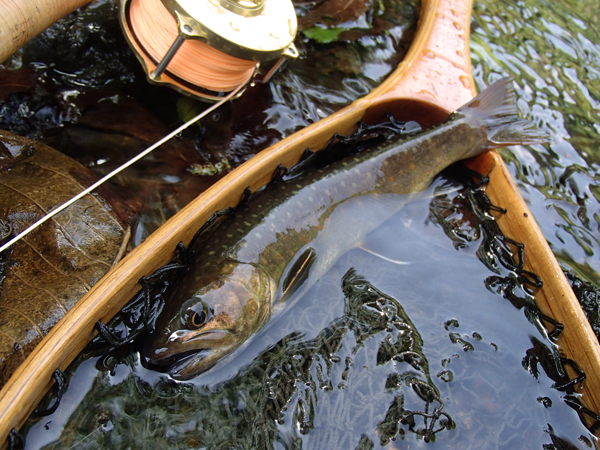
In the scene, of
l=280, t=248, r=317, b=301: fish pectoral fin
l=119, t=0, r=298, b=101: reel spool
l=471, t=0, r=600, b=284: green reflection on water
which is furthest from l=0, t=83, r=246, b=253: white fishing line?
l=471, t=0, r=600, b=284: green reflection on water

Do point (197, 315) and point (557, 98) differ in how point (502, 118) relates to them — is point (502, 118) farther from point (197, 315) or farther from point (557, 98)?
point (197, 315)

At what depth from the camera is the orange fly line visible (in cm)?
227

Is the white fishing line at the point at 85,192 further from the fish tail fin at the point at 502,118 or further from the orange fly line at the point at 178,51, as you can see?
the fish tail fin at the point at 502,118

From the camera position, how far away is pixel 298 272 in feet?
7.09

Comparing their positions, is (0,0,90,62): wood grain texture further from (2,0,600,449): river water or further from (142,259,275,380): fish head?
(142,259,275,380): fish head

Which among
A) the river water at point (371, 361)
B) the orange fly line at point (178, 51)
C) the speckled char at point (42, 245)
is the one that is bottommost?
the river water at point (371, 361)

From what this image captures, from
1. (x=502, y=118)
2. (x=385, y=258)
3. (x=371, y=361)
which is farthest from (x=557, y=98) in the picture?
(x=371, y=361)

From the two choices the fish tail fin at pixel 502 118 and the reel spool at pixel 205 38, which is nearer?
the reel spool at pixel 205 38

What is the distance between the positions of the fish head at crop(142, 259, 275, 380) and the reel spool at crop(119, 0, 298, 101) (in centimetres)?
110

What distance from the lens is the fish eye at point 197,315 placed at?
1723mm

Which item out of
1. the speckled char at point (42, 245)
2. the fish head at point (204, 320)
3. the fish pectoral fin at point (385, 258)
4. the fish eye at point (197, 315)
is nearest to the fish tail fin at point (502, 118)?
the fish pectoral fin at point (385, 258)

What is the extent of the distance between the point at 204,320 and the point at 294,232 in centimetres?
67

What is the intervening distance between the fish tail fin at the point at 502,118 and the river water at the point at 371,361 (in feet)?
1.43

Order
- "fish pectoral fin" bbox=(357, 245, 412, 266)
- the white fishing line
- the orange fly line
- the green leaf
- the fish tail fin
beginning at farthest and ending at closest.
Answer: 1. the green leaf
2. the fish tail fin
3. "fish pectoral fin" bbox=(357, 245, 412, 266)
4. the orange fly line
5. the white fishing line
